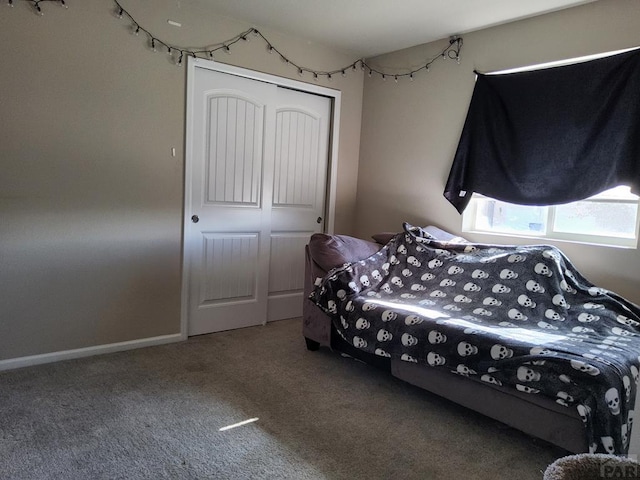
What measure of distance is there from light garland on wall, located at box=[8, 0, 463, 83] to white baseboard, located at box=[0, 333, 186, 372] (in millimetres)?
1933

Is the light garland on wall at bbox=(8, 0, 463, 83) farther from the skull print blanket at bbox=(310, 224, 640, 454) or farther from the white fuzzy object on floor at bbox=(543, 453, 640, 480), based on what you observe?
the white fuzzy object on floor at bbox=(543, 453, 640, 480)

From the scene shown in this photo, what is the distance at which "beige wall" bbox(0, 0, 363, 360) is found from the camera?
102 inches

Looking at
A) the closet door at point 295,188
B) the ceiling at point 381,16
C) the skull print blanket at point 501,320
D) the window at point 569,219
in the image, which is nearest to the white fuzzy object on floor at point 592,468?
the skull print blanket at point 501,320

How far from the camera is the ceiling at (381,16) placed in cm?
291

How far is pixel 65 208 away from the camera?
2.74m

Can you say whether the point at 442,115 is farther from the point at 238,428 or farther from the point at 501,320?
the point at 238,428

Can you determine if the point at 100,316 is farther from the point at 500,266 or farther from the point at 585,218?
the point at 585,218

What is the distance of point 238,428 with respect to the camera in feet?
6.91

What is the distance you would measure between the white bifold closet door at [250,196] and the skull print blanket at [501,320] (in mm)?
933

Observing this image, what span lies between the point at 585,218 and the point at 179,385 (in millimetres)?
2724

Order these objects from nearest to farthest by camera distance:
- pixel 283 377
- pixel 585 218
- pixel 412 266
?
pixel 283 377, pixel 585 218, pixel 412 266

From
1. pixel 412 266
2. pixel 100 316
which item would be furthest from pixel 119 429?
pixel 412 266

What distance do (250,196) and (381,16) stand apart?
1639 mm

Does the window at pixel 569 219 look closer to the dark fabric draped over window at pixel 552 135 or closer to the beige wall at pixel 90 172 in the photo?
the dark fabric draped over window at pixel 552 135
